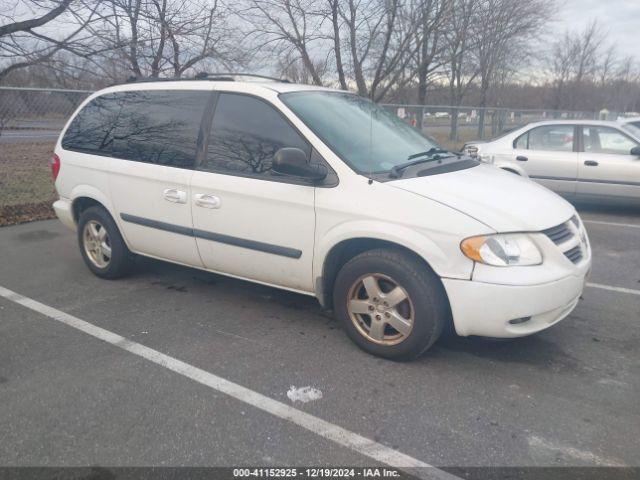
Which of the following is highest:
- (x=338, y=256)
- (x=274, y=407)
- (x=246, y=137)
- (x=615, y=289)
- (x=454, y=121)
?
(x=454, y=121)

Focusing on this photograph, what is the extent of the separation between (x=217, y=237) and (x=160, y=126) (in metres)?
1.15

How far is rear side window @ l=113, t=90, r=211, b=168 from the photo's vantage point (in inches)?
167

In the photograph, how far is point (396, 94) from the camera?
54.7 feet

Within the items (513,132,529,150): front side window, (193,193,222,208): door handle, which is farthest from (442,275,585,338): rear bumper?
(513,132,529,150): front side window

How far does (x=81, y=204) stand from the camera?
5164 millimetres

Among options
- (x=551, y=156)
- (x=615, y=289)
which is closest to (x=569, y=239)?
(x=615, y=289)

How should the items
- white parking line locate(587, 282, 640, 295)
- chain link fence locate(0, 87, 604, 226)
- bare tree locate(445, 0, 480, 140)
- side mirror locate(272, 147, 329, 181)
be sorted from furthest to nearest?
bare tree locate(445, 0, 480, 140) < chain link fence locate(0, 87, 604, 226) < white parking line locate(587, 282, 640, 295) < side mirror locate(272, 147, 329, 181)

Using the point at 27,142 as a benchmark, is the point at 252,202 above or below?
below

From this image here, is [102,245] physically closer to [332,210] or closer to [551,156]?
[332,210]

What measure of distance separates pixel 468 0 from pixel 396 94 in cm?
341

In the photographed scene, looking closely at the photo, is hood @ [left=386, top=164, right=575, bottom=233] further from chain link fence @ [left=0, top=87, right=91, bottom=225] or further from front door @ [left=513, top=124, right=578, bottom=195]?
chain link fence @ [left=0, top=87, right=91, bottom=225]

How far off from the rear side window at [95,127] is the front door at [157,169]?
0.12 metres

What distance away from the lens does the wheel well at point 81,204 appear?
504 centimetres

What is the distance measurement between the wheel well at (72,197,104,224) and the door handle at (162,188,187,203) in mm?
1042
